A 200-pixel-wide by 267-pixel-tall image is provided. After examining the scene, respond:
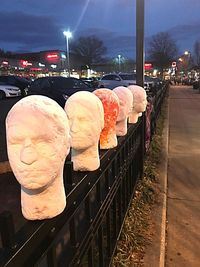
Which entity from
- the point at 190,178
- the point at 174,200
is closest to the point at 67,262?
the point at 174,200

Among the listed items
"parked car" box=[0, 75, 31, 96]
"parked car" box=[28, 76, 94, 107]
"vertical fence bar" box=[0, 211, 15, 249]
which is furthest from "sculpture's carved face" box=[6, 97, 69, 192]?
"parked car" box=[0, 75, 31, 96]

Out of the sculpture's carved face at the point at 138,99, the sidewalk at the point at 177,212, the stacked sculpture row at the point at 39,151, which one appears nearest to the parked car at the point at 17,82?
the sidewalk at the point at 177,212

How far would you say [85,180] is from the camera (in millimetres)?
2061

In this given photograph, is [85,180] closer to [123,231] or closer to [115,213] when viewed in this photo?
[115,213]

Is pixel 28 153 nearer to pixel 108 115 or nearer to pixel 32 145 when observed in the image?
pixel 32 145

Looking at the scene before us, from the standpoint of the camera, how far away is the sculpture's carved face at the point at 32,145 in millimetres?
1373

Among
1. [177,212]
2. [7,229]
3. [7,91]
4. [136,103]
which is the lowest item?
[177,212]

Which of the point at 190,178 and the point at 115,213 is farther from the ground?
the point at 115,213

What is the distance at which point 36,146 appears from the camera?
1391 millimetres

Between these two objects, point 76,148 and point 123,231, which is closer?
point 76,148

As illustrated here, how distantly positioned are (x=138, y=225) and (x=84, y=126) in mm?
1905

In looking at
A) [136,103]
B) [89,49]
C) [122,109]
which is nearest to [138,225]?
[122,109]

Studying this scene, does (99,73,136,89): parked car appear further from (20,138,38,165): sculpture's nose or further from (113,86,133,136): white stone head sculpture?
(20,138,38,165): sculpture's nose

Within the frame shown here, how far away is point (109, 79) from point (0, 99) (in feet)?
27.2
